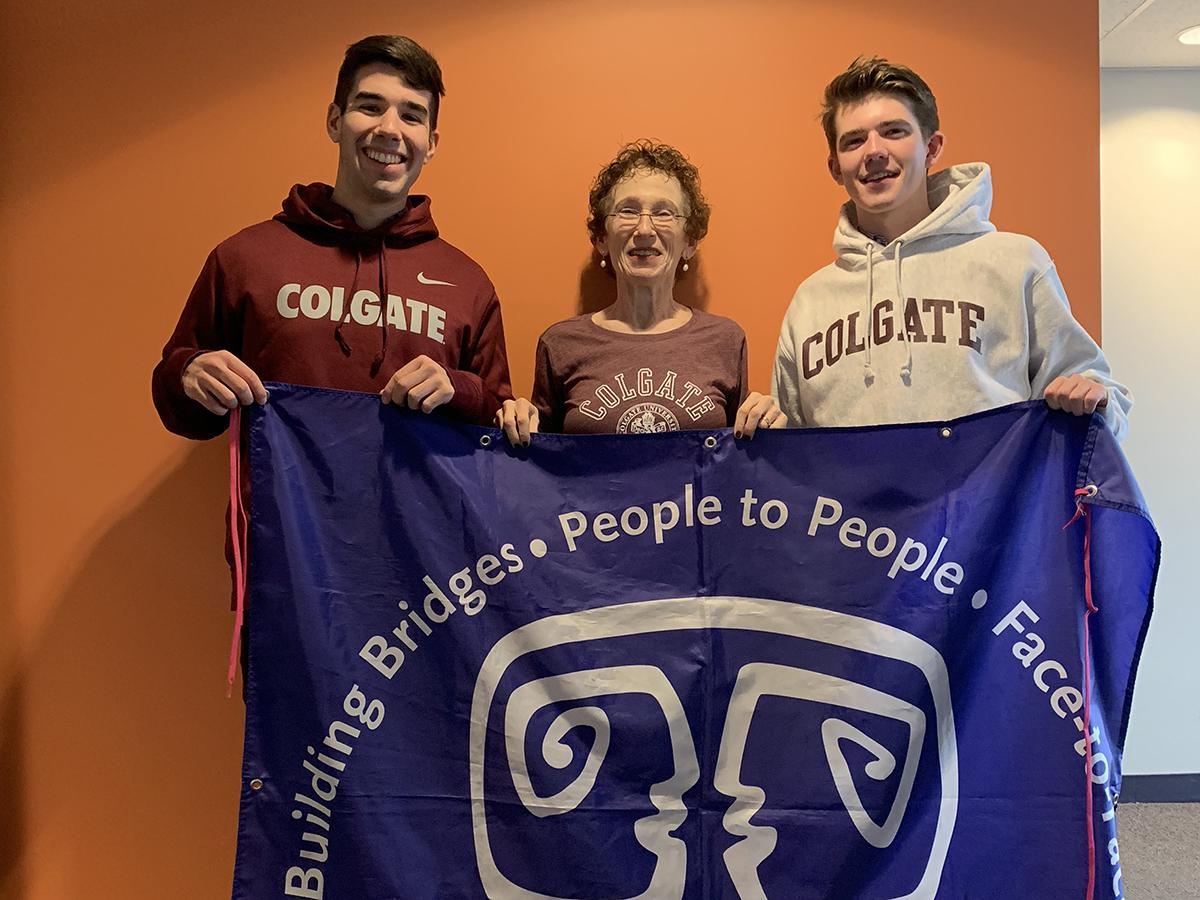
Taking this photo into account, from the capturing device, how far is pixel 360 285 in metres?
1.74

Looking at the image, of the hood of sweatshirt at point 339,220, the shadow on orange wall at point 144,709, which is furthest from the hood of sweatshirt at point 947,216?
the shadow on orange wall at point 144,709

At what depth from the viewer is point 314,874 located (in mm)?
1479

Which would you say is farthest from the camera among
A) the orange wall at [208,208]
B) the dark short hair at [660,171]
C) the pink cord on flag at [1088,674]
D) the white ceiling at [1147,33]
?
the white ceiling at [1147,33]

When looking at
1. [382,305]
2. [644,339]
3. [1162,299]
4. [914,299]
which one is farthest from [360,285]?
[1162,299]

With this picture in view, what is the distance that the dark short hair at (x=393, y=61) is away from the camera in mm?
1743

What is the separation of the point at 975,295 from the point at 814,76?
0.81 m

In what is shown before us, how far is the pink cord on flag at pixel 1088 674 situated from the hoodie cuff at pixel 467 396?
3.32 ft

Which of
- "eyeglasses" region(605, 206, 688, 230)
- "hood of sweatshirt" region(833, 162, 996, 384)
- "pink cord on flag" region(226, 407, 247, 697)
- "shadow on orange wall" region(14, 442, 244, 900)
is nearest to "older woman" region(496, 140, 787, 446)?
"eyeglasses" region(605, 206, 688, 230)

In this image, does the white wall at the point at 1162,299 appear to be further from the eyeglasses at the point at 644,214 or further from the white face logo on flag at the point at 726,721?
the white face logo on flag at the point at 726,721

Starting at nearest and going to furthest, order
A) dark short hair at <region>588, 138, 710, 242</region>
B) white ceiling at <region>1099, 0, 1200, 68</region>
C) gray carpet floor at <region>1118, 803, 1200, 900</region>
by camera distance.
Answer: dark short hair at <region>588, 138, 710, 242</region>, gray carpet floor at <region>1118, 803, 1200, 900</region>, white ceiling at <region>1099, 0, 1200, 68</region>

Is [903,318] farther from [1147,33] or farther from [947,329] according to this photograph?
[1147,33]

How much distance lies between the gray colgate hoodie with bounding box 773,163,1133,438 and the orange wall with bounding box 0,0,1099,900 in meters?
0.43

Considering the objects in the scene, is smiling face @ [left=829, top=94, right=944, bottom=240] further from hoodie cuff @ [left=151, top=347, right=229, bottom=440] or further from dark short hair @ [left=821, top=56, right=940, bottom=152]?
hoodie cuff @ [left=151, top=347, right=229, bottom=440]

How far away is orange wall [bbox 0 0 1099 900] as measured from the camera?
2.10m
